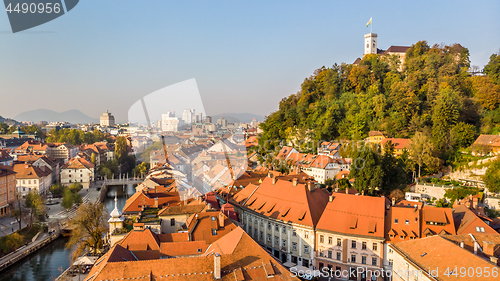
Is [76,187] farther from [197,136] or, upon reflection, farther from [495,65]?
[495,65]

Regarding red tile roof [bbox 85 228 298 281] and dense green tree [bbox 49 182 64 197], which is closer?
red tile roof [bbox 85 228 298 281]

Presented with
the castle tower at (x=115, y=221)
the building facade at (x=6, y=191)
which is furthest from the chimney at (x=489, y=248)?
the building facade at (x=6, y=191)

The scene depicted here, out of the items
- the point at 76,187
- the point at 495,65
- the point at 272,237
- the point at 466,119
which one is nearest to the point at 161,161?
the point at 76,187

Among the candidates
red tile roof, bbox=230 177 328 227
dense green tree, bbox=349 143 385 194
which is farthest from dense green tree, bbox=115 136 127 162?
dense green tree, bbox=349 143 385 194

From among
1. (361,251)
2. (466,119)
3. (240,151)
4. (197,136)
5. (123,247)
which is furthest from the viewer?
(197,136)

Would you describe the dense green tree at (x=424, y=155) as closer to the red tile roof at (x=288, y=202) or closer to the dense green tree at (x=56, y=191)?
the red tile roof at (x=288, y=202)

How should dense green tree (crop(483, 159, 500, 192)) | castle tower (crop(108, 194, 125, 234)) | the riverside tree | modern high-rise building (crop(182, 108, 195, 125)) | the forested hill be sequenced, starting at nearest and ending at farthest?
Answer: modern high-rise building (crop(182, 108, 195, 125))
castle tower (crop(108, 194, 125, 234))
the riverside tree
dense green tree (crop(483, 159, 500, 192))
the forested hill

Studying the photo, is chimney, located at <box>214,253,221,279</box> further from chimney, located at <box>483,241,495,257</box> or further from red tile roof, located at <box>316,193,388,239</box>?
chimney, located at <box>483,241,495,257</box>
